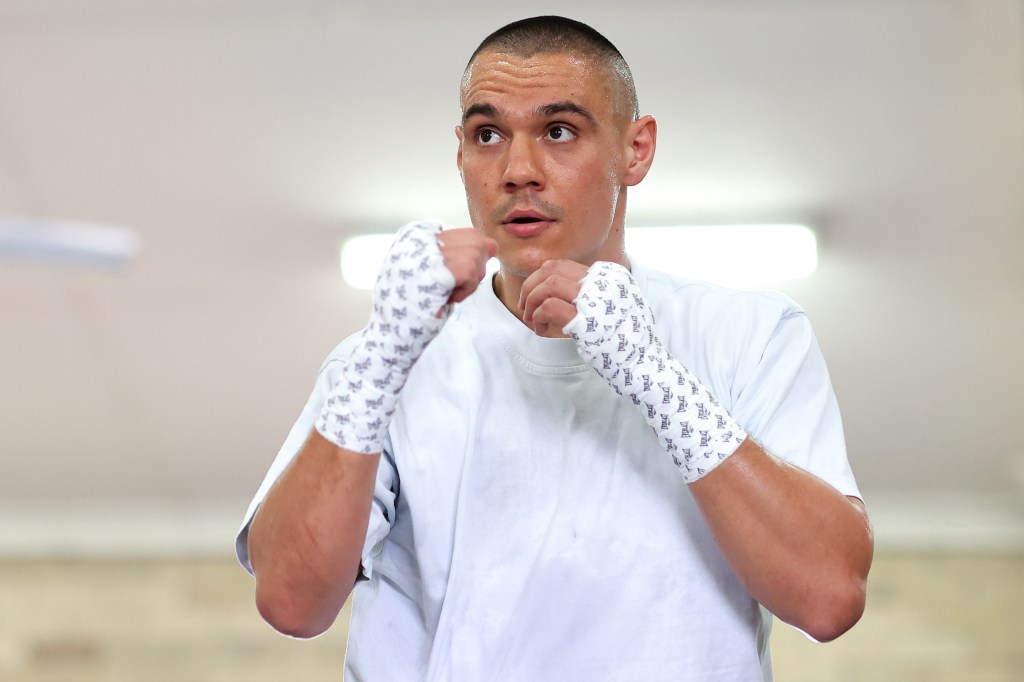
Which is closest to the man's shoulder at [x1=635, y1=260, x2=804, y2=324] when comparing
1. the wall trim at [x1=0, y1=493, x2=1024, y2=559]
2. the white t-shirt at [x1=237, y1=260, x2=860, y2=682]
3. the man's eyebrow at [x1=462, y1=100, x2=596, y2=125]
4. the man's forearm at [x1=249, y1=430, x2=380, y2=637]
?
the white t-shirt at [x1=237, y1=260, x2=860, y2=682]

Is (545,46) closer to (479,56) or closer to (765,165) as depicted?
(479,56)

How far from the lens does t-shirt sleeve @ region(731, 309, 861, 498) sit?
1364mm

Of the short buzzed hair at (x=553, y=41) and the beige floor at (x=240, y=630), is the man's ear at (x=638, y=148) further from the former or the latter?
the beige floor at (x=240, y=630)

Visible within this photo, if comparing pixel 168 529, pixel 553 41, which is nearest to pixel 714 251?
pixel 553 41

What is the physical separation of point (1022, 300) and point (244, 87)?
7.25 feet

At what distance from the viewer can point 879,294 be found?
357cm

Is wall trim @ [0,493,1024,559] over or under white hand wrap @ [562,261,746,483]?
under

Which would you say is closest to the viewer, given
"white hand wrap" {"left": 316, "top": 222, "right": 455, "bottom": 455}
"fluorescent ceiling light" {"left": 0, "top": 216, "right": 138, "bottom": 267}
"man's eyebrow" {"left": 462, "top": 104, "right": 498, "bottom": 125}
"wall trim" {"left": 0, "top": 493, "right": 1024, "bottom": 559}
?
"fluorescent ceiling light" {"left": 0, "top": 216, "right": 138, "bottom": 267}

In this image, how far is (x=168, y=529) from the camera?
471 cm

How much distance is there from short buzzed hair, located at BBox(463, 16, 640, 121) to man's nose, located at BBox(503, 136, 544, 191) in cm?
13

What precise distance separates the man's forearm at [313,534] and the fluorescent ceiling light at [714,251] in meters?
2.10

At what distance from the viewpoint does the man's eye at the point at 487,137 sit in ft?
4.90

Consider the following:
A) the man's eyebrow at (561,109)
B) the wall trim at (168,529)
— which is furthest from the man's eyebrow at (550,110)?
the wall trim at (168,529)

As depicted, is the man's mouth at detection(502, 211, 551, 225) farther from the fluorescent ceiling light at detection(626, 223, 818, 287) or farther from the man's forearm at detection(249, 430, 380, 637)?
the fluorescent ceiling light at detection(626, 223, 818, 287)
